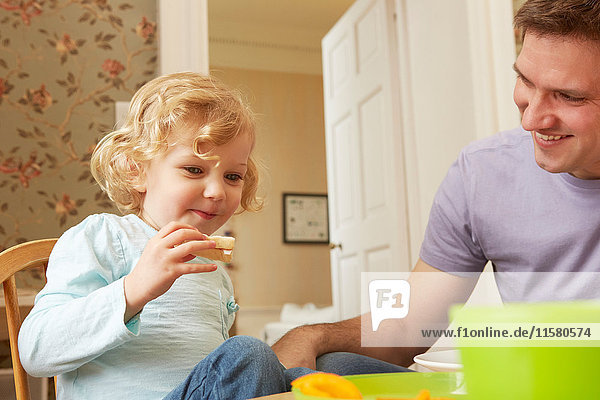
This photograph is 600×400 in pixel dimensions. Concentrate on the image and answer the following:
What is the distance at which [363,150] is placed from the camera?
3.77 m

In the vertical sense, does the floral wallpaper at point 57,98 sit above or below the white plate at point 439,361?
above

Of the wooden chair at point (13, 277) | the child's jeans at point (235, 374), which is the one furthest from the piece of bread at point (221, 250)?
the wooden chair at point (13, 277)

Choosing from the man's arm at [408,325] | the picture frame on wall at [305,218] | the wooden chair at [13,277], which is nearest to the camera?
the wooden chair at [13,277]

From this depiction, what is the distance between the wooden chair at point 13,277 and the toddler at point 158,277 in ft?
0.40

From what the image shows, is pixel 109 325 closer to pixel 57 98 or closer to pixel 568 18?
pixel 568 18

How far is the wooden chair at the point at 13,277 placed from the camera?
1.04 metres

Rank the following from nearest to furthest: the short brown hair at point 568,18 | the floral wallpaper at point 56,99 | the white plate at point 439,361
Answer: the white plate at point 439,361
the short brown hair at point 568,18
the floral wallpaper at point 56,99

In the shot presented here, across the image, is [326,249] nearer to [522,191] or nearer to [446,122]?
[446,122]

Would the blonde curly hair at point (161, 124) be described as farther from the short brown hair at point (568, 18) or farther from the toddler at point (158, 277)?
the short brown hair at point (568, 18)

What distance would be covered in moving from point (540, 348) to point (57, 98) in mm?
2181

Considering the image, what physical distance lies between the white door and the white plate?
2.52 metres

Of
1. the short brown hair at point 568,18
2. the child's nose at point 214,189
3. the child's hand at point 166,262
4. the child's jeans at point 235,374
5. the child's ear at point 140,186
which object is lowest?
the child's jeans at point 235,374

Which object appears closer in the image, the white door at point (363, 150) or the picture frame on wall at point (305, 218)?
the white door at point (363, 150)

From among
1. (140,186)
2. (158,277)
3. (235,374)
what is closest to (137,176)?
(140,186)
